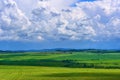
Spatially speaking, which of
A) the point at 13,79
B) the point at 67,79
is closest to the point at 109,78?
the point at 67,79

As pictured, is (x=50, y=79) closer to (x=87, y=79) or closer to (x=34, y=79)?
(x=34, y=79)

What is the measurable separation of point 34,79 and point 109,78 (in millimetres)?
21929

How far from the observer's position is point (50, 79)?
98375 millimetres

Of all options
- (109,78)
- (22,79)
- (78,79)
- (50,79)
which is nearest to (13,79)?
(22,79)

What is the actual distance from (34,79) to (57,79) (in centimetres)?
650

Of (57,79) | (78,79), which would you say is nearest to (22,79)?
(57,79)

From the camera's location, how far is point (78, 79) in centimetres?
9825

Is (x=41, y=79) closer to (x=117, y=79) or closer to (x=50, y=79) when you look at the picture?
(x=50, y=79)

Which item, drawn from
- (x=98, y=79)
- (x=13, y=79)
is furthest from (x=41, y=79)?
(x=98, y=79)

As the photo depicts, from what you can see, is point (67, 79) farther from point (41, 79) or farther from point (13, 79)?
point (13, 79)

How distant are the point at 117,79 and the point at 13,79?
2921 cm

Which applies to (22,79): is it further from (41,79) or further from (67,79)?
(67,79)

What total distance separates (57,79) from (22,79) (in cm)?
988

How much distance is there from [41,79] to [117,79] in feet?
70.6
